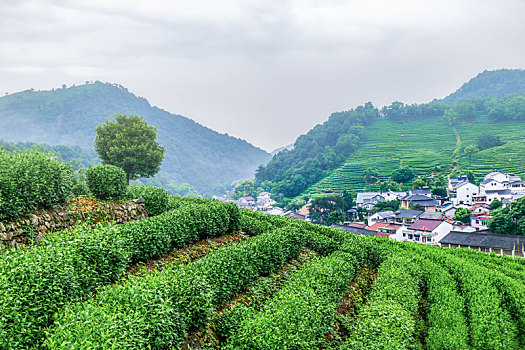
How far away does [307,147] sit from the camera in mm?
112125

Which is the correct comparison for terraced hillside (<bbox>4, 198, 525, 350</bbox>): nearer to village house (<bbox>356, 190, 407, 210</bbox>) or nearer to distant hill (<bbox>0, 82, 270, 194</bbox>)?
village house (<bbox>356, 190, 407, 210</bbox>)

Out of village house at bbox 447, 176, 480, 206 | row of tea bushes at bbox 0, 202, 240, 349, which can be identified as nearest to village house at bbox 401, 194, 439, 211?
village house at bbox 447, 176, 480, 206

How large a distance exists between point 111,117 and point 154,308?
549 feet

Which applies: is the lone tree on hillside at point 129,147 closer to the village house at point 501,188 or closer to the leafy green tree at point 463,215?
the leafy green tree at point 463,215

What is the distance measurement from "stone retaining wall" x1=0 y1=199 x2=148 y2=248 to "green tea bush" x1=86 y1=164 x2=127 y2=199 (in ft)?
1.56

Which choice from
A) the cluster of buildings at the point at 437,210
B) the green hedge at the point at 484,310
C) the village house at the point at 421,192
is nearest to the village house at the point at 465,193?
the cluster of buildings at the point at 437,210

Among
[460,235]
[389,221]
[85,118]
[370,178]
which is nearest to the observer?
[460,235]

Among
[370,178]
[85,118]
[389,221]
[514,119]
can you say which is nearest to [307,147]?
[370,178]

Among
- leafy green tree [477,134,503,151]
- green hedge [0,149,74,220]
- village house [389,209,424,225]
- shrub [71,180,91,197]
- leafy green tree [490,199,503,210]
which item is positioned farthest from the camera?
leafy green tree [477,134,503,151]

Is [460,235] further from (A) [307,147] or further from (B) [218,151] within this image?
(B) [218,151]

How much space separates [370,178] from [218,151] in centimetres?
10619

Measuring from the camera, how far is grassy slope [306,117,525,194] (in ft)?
219

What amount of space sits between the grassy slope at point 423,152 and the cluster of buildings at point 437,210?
8.76 meters

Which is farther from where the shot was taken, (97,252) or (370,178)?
(370,178)
